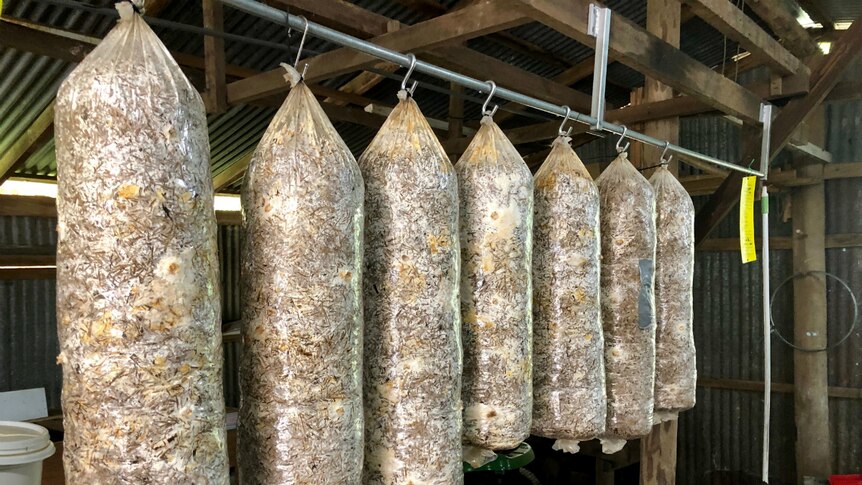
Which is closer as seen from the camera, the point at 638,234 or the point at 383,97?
the point at 638,234

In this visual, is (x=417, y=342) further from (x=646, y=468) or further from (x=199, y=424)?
(x=646, y=468)

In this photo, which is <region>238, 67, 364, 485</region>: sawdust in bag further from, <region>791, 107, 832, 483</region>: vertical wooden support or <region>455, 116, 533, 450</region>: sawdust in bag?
<region>791, 107, 832, 483</region>: vertical wooden support

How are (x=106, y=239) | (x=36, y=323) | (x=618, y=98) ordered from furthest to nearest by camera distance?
(x=618, y=98)
(x=36, y=323)
(x=106, y=239)

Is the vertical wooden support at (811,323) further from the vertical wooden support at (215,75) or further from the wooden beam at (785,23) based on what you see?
the vertical wooden support at (215,75)

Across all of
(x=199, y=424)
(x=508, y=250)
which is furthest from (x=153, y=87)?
(x=508, y=250)

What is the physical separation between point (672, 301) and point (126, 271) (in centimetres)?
230

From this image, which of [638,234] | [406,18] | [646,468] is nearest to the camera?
[638,234]

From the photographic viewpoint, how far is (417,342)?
5.00 ft

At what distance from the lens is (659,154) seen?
3264 mm

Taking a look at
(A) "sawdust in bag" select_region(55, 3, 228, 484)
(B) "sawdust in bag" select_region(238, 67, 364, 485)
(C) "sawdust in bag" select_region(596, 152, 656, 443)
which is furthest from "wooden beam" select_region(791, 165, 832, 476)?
(A) "sawdust in bag" select_region(55, 3, 228, 484)

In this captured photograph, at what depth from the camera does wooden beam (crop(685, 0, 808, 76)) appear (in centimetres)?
246

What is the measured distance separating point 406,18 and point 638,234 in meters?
3.32

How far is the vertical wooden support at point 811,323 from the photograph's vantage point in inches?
229

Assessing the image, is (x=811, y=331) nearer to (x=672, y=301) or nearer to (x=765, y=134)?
(x=765, y=134)
